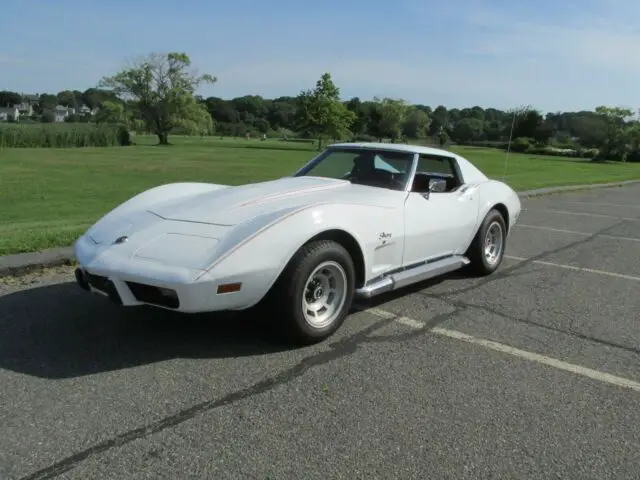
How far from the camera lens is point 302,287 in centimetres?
379

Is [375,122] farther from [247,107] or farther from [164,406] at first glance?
[164,406]

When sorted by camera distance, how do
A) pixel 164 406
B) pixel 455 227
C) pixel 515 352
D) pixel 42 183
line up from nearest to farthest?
pixel 164 406 < pixel 515 352 < pixel 455 227 < pixel 42 183

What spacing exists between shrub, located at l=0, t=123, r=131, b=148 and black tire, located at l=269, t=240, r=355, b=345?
4515 cm

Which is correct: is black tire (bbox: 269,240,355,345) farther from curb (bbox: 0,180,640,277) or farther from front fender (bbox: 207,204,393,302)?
curb (bbox: 0,180,640,277)

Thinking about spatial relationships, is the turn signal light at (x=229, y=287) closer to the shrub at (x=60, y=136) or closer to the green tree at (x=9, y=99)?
the shrub at (x=60, y=136)

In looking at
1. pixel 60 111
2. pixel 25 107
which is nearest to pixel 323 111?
pixel 60 111

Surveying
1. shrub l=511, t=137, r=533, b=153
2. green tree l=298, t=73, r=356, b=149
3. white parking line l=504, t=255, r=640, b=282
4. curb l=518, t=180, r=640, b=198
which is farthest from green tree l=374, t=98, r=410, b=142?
white parking line l=504, t=255, r=640, b=282

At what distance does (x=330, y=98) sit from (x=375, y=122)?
28.0 metres

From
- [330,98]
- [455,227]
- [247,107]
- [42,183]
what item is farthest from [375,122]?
[455,227]

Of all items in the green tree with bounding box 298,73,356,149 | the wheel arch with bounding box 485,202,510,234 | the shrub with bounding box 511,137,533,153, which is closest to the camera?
the wheel arch with bounding box 485,202,510,234

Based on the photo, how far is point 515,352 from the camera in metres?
4.04

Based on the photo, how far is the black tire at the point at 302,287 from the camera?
12.3 ft

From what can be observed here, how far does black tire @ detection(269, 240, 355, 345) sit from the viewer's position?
374cm

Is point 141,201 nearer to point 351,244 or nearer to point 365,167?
point 351,244
